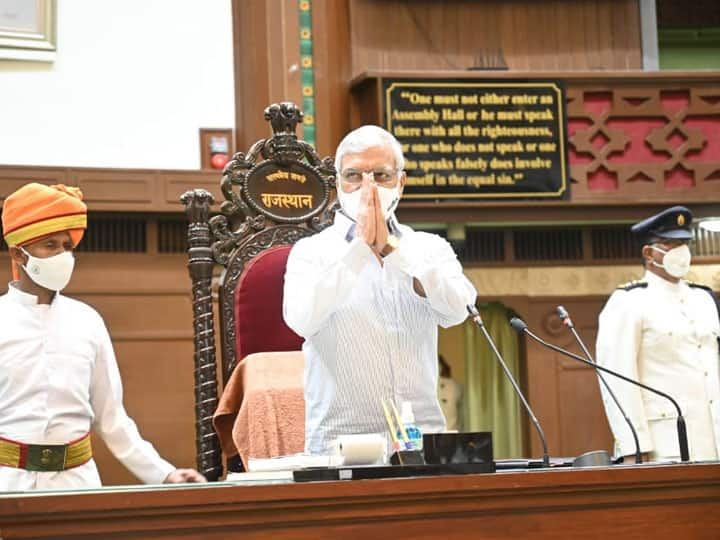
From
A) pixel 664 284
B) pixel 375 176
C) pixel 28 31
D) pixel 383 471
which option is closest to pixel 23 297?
pixel 375 176

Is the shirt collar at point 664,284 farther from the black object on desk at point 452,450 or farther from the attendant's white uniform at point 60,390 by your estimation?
the black object on desk at point 452,450

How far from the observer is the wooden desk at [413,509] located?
1.76 metres

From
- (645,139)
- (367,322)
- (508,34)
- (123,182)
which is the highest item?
(508,34)

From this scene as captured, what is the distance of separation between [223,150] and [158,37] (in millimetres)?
874

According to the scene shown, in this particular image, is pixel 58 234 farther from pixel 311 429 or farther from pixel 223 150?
pixel 223 150

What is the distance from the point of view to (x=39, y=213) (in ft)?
10.2

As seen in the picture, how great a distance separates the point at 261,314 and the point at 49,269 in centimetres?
64

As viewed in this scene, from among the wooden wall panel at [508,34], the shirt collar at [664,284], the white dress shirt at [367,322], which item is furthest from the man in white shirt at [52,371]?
the wooden wall panel at [508,34]

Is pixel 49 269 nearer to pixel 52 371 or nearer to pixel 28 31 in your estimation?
pixel 52 371

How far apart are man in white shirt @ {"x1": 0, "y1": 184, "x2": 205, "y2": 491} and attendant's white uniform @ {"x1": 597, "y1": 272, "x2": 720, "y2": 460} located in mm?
2233

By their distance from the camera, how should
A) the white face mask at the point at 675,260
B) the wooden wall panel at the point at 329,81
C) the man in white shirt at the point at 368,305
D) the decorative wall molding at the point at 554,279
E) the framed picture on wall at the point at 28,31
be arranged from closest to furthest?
the man in white shirt at the point at 368,305, the white face mask at the point at 675,260, the framed picture on wall at the point at 28,31, the wooden wall panel at the point at 329,81, the decorative wall molding at the point at 554,279

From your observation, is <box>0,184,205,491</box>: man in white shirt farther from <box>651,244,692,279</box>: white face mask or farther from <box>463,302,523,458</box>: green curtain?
<box>463,302,523,458</box>: green curtain

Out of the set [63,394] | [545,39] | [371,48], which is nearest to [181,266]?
[371,48]

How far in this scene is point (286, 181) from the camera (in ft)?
12.1
